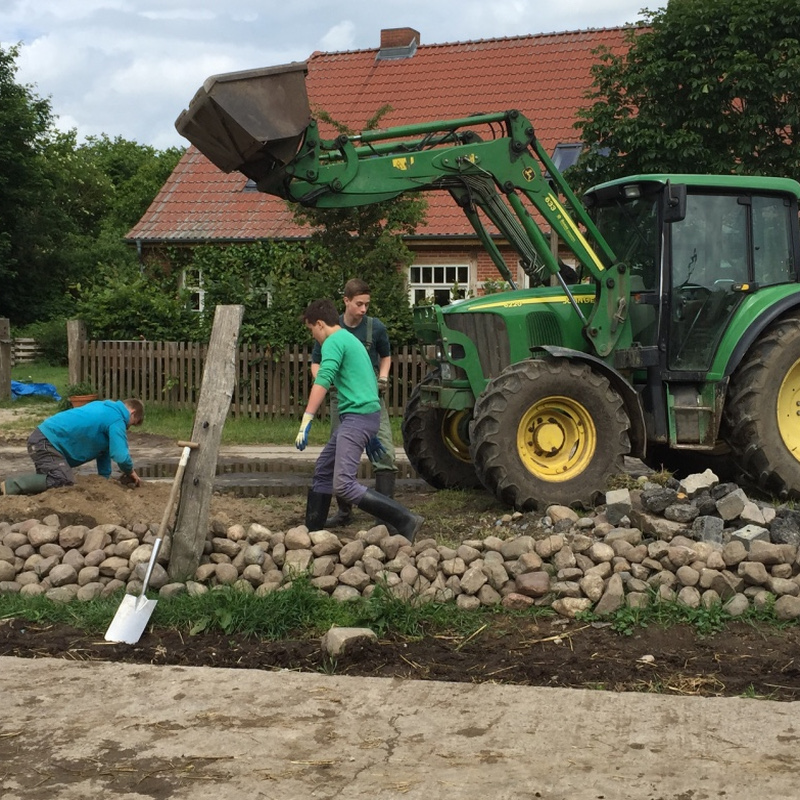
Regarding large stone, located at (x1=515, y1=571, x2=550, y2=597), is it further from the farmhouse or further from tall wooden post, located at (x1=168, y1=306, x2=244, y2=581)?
the farmhouse

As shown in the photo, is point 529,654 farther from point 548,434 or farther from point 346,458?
point 548,434

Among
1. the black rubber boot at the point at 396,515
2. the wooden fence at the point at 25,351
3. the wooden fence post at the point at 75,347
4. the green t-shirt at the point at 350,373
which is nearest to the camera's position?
the black rubber boot at the point at 396,515

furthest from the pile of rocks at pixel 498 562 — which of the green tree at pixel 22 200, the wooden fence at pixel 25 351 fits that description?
the green tree at pixel 22 200

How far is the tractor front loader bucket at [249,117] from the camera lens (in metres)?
7.92

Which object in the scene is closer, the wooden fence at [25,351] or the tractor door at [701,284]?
the tractor door at [701,284]

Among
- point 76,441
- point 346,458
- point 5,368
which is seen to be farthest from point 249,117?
point 5,368

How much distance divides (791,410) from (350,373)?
384 centimetres

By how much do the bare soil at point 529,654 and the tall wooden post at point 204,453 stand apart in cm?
68

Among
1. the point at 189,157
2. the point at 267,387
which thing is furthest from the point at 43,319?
the point at 267,387

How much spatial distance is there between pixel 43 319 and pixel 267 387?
24521mm

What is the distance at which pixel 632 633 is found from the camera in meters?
5.89

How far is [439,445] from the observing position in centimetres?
1026

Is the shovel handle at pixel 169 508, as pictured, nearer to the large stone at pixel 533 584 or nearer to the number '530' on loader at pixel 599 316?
the large stone at pixel 533 584

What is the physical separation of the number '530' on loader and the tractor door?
0.04ft
